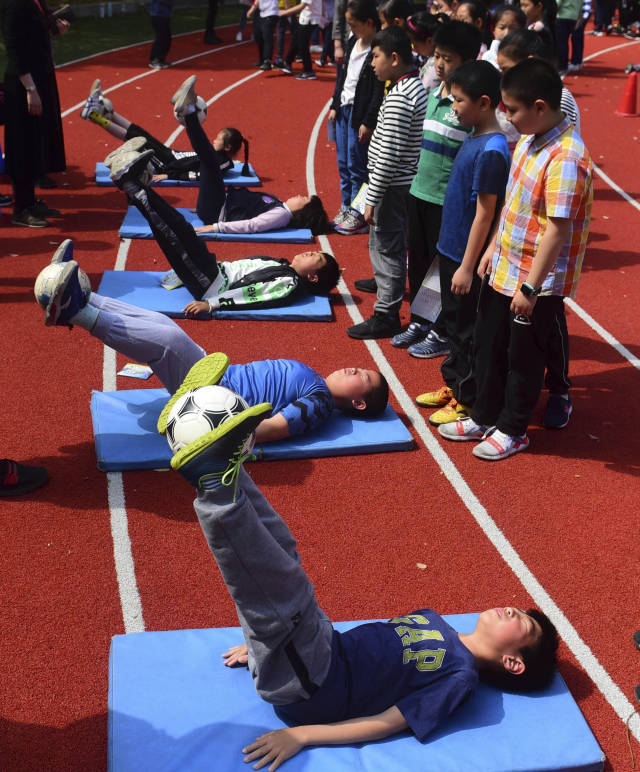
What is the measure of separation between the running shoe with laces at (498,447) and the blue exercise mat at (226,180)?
229 inches

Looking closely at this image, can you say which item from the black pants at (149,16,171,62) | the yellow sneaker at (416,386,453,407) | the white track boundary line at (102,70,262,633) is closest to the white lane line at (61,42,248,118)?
the black pants at (149,16,171,62)

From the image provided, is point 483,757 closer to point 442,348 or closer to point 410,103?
→ point 442,348

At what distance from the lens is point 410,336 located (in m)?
6.60

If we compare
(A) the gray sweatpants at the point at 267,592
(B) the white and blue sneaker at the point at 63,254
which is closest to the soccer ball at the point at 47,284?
(B) the white and blue sneaker at the point at 63,254

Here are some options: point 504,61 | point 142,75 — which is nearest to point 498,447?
point 504,61

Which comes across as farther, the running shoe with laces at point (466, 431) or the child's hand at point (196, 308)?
the child's hand at point (196, 308)

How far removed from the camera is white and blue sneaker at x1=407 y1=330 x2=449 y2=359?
6.46m

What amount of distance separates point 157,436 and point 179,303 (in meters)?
→ 2.16

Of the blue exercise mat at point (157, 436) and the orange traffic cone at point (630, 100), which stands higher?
the orange traffic cone at point (630, 100)

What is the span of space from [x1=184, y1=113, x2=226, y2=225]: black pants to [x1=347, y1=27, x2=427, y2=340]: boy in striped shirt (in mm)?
2213

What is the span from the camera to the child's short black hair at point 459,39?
5.38 metres

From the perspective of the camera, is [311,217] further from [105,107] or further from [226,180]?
[105,107]

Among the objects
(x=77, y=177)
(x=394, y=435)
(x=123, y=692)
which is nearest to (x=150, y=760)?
(x=123, y=692)

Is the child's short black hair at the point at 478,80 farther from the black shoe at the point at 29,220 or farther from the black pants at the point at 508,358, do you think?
the black shoe at the point at 29,220
